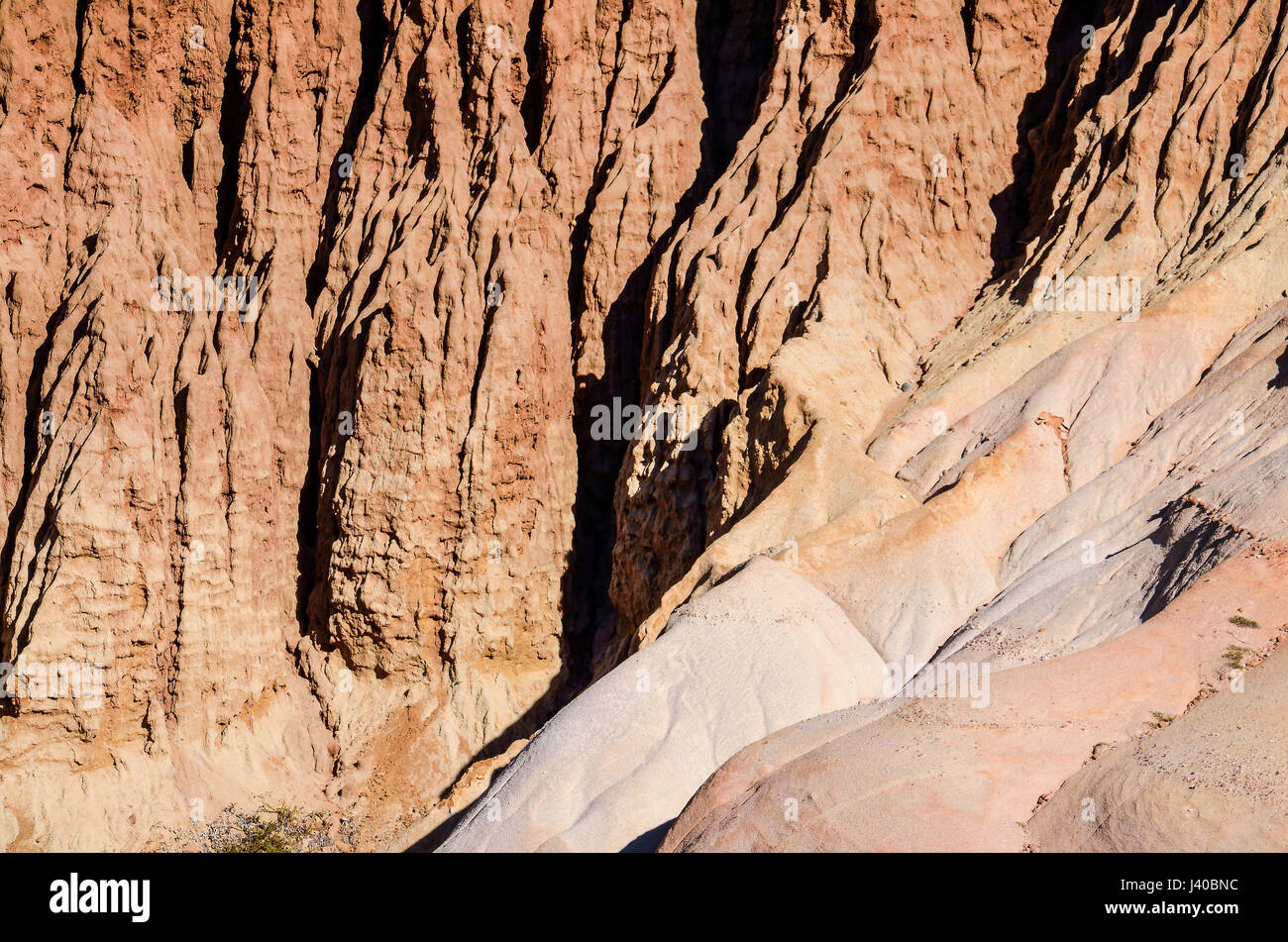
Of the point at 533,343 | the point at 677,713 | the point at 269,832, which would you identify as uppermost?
the point at 533,343

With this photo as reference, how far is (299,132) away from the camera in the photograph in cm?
3062

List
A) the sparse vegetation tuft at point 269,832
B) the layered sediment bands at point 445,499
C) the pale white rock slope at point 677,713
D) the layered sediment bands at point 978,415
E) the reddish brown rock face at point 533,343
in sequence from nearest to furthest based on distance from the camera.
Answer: the layered sediment bands at point 978,415
the pale white rock slope at point 677,713
the reddish brown rock face at point 533,343
the sparse vegetation tuft at point 269,832
the layered sediment bands at point 445,499

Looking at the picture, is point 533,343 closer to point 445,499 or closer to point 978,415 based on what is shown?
point 445,499

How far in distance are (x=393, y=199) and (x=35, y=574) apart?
11000 mm

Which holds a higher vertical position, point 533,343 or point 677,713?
point 533,343

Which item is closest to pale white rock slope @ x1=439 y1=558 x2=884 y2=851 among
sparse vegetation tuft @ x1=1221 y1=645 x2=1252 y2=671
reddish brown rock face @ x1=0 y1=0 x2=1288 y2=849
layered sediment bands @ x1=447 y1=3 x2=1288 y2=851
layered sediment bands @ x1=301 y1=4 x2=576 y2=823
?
layered sediment bands @ x1=447 y1=3 x2=1288 y2=851

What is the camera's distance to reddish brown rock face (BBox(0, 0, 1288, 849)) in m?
19.0

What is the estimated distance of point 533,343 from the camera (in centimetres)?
2686

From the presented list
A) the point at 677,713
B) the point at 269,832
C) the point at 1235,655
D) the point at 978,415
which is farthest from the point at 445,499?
the point at 1235,655

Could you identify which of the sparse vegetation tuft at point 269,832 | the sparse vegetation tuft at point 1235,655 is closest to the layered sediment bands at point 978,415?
the sparse vegetation tuft at point 1235,655

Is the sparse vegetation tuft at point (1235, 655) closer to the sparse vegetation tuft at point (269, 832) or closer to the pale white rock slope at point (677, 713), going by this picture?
the pale white rock slope at point (677, 713)

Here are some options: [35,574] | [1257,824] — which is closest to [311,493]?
[35,574]

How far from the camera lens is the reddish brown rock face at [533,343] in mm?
19047
